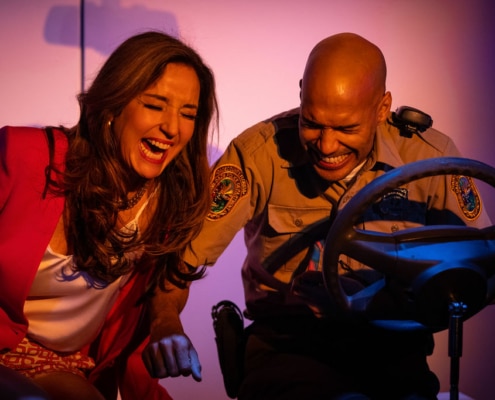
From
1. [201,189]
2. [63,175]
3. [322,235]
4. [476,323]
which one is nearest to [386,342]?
[322,235]

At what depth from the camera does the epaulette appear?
6.60 ft

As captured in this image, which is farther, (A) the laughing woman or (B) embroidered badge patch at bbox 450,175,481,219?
(B) embroidered badge patch at bbox 450,175,481,219

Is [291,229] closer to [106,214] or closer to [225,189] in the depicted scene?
[225,189]

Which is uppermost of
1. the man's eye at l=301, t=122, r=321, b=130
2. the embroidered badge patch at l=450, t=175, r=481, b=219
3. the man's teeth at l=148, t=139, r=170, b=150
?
the man's eye at l=301, t=122, r=321, b=130

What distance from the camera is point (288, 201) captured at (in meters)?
2.00

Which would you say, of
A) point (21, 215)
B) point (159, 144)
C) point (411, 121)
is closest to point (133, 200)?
point (159, 144)

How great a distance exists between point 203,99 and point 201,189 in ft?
0.76

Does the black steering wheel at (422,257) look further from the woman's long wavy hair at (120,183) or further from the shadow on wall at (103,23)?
the shadow on wall at (103,23)

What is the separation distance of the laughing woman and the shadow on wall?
0.66m

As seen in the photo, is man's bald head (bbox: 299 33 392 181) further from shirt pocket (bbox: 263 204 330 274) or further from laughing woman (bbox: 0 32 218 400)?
laughing woman (bbox: 0 32 218 400)

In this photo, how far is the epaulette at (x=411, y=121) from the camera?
2.01 metres

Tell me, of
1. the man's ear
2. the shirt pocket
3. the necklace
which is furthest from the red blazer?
the man's ear

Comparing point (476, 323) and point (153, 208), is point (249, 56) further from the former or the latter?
point (476, 323)

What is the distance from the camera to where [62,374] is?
1887mm
